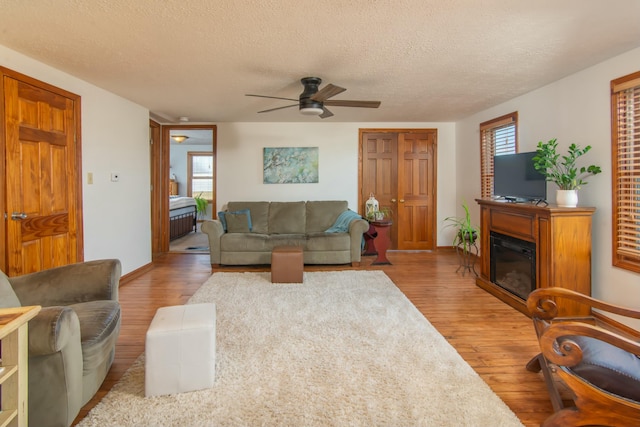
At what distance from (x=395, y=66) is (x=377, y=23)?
94 cm

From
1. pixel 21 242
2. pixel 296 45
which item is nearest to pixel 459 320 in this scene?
pixel 296 45

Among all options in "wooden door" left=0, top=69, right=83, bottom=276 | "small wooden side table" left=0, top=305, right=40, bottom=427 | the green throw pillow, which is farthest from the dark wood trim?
"small wooden side table" left=0, top=305, right=40, bottom=427

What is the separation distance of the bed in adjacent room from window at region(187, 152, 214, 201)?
5.02 feet

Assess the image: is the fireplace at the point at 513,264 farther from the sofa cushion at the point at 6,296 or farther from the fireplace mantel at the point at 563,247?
the sofa cushion at the point at 6,296

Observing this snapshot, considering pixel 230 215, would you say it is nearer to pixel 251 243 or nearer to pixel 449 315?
pixel 251 243

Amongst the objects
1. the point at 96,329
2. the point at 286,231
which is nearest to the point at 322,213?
the point at 286,231

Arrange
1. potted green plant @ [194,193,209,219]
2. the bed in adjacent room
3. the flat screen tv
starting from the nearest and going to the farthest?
the flat screen tv
the bed in adjacent room
potted green plant @ [194,193,209,219]

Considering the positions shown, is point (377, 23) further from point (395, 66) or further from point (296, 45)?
point (395, 66)

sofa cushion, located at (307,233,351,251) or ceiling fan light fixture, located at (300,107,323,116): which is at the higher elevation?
ceiling fan light fixture, located at (300,107,323,116)

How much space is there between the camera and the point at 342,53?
115 inches

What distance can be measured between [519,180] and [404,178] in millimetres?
2663

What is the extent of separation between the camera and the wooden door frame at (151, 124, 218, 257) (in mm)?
5949

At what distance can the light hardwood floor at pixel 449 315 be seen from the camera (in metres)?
2.10

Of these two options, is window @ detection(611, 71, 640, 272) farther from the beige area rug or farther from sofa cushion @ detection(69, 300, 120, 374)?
sofa cushion @ detection(69, 300, 120, 374)
